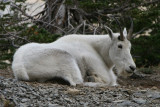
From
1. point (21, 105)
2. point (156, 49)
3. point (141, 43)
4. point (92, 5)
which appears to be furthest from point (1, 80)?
point (156, 49)

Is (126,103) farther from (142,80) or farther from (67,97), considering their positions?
(142,80)

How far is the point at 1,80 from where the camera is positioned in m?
6.08

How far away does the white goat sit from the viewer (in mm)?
6941

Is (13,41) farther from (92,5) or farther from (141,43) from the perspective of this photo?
(141,43)

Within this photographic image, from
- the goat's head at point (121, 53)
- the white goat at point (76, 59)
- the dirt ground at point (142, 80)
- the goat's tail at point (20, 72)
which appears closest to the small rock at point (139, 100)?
the white goat at point (76, 59)

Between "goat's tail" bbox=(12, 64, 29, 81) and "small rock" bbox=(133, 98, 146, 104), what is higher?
"goat's tail" bbox=(12, 64, 29, 81)

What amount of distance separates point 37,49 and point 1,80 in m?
1.24

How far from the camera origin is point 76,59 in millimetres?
7562

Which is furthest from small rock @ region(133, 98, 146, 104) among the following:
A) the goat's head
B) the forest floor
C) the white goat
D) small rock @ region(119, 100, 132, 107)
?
the goat's head

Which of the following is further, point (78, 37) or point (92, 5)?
point (92, 5)

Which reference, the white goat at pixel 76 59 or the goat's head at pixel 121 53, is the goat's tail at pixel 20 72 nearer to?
the white goat at pixel 76 59

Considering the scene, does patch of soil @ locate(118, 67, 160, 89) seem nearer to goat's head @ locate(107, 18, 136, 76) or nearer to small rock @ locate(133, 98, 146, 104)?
goat's head @ locate(107, 18, 136, 76)

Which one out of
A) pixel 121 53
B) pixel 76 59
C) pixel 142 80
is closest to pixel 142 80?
pixel 142 80

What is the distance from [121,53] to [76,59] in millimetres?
920
